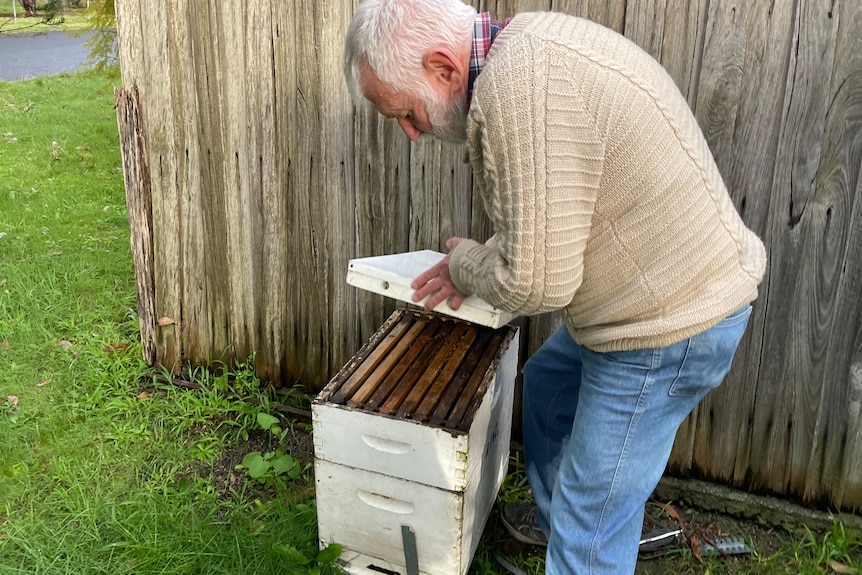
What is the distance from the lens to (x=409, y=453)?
2.27 meters

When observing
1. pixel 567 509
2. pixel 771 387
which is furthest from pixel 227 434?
pixel 771 387

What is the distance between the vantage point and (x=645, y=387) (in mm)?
1956

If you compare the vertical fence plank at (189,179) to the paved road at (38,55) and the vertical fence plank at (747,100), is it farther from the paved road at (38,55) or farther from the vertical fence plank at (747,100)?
the paved road at (38,55)

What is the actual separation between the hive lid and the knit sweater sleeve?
18.8 inches

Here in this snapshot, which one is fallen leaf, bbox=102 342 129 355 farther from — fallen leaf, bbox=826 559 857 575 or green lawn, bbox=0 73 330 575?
fallen leaf, bbox=826 559 857 575

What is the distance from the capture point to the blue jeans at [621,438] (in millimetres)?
1944

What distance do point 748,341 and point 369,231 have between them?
1758 mm

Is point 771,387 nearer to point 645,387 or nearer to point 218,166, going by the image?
point 645,387

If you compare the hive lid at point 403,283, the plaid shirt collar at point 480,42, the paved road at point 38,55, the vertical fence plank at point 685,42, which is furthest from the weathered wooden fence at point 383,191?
the paved road at point 38,55

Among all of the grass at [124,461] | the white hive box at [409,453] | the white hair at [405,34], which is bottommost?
the grass at [124,461]

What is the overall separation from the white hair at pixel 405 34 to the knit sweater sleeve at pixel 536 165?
0.18 metres

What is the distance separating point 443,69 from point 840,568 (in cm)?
256

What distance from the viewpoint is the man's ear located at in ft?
5.87

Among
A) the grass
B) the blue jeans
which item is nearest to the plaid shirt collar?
the blue jeans
